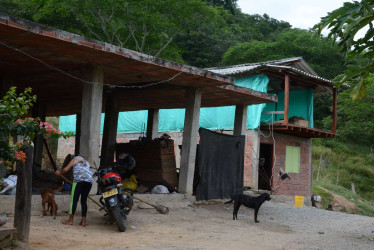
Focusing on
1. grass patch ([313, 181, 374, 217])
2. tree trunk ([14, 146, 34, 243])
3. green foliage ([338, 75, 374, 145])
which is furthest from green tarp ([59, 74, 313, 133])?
tree trunk ([14, 146, 34, 243])

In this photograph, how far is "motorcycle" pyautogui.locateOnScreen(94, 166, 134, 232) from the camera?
7.62 m

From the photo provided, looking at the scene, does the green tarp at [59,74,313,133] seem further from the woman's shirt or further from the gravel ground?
the woman's shirt

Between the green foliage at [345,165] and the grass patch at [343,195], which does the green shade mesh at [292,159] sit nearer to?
the grass patch at [343,195]

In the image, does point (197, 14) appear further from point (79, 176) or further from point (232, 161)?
point (79, 176)

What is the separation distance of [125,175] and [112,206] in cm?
471

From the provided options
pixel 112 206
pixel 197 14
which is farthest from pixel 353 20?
pixel 197 14

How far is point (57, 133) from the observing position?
5.40m

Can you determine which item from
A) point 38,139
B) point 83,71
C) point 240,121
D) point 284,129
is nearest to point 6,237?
point 83,71

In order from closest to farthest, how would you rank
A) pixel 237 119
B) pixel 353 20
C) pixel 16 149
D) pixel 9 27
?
1. pixel 16 149
2. pixel 353 20
3. pixel 9 27
4. pixel 237 119

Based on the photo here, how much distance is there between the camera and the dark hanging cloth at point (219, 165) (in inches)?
464

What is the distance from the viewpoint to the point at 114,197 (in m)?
7.69

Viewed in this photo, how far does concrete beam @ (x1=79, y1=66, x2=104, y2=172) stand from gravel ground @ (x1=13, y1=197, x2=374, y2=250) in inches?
45.8

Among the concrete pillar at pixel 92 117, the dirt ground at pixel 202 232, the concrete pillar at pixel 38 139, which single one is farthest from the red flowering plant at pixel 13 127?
the concrete pillar at pixel 38 139

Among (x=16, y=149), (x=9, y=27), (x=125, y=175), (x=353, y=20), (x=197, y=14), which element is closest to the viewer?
(x=16, y=149)
